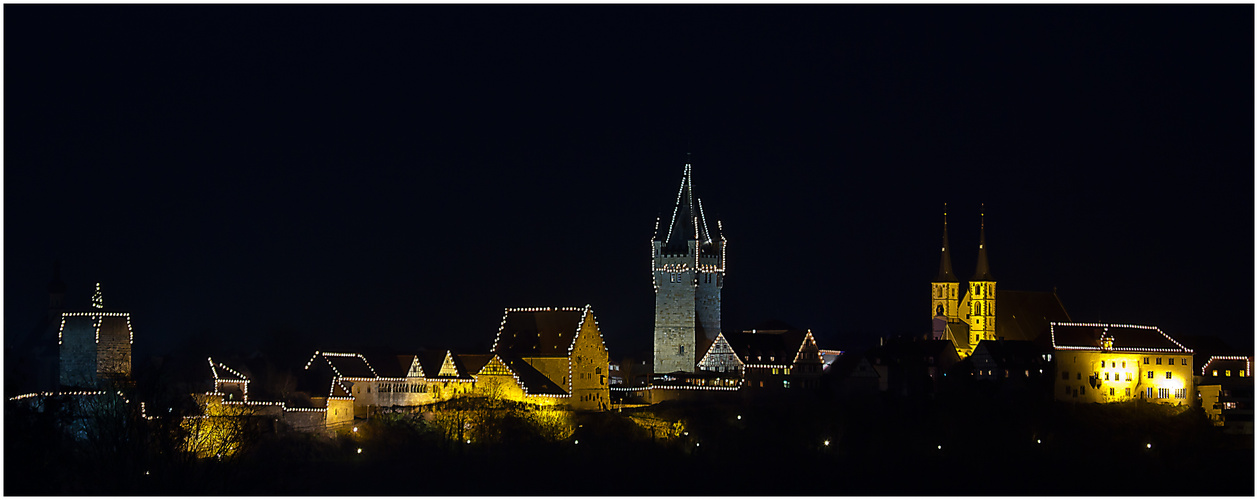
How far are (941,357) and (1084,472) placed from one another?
14.6 metres

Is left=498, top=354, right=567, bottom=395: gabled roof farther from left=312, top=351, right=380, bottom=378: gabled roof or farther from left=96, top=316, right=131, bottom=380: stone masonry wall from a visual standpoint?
left=96, top=316, right=131, bottom=380: stone masonry wall

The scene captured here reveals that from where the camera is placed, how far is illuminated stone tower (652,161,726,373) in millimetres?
88938

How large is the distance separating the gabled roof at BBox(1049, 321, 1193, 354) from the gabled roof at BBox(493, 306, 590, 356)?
2360cm

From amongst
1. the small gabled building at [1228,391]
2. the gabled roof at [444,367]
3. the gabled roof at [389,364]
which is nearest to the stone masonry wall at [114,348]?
the gabled roof at [389,364]

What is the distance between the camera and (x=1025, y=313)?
10362 centimetres

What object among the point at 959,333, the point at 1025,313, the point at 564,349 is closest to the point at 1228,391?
the point at 1025,313

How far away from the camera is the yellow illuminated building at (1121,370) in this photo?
272ft

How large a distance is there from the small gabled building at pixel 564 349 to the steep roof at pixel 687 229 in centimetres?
1285

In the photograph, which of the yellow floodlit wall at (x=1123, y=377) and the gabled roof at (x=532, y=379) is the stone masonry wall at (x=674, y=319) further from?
the yellow floodlit wall at (x=1123, y=377)

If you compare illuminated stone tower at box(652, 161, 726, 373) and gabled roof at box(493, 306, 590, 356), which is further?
illuminated stone tower at box(652, 161, 726, 373)

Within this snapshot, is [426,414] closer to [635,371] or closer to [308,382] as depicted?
[308,382]

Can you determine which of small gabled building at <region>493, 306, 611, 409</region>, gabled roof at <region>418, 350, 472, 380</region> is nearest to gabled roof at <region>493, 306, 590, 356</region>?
small gabled building at <region>493, 306, 611, 409</region>

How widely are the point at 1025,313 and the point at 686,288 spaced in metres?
24.4

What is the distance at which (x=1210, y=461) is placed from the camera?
76.7 meters
